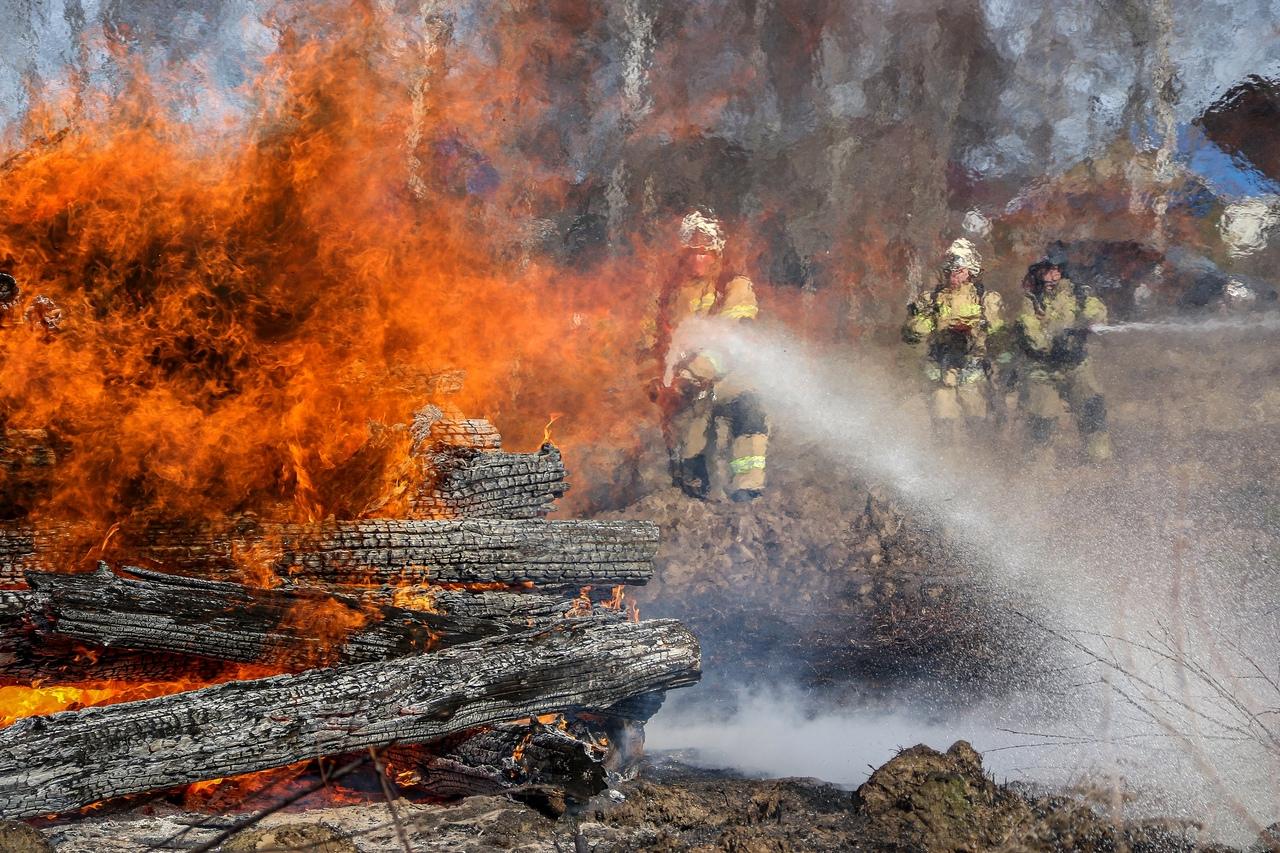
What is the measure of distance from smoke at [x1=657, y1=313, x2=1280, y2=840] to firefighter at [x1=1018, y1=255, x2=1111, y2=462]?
643 millimetres

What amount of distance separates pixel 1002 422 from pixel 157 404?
910cm

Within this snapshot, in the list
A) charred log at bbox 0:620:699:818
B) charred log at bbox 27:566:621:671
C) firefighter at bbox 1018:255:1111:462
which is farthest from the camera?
firefighter at bbox 1018:255:1111:462

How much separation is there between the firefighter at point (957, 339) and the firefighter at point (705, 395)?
2257 mm

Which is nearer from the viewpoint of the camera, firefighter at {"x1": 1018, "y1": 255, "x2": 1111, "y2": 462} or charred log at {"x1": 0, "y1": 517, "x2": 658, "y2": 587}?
charred log at {"x1": 0, "y1": 517, "x2": 658, "y2": 587}

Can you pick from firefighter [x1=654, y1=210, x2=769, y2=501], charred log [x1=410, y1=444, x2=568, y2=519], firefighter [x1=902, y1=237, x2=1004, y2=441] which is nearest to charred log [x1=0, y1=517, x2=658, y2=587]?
charred log [x1=410, y1=444, x2=568, y2=519]

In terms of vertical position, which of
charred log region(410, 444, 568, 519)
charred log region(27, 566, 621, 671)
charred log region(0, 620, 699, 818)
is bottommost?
charred log region(0, 620, 699, 818)

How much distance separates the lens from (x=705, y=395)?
32.6 feet

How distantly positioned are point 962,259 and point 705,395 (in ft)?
12.5

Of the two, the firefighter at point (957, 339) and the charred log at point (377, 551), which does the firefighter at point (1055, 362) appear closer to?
the firefighter at point (957, 339)

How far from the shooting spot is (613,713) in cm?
573

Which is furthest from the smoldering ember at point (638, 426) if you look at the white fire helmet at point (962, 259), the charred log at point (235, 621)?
the white fire helmet at point (962, 259)

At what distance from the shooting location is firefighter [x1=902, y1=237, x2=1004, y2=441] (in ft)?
34.0

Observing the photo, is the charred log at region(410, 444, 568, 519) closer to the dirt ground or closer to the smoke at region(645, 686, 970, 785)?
the dirt ground

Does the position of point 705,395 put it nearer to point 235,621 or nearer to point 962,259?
point 962,259
